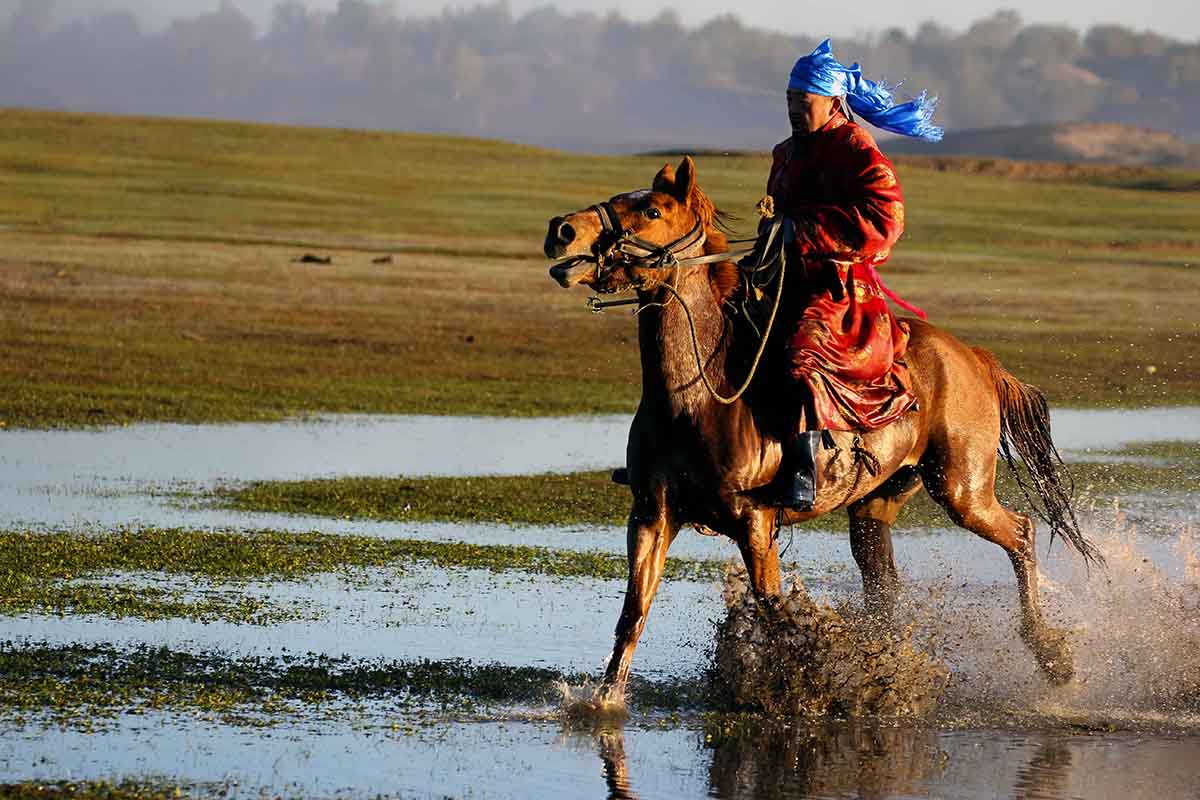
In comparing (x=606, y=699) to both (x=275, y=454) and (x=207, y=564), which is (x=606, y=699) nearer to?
(x=207, y=564)

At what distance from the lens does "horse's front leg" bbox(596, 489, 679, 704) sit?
7.51 m

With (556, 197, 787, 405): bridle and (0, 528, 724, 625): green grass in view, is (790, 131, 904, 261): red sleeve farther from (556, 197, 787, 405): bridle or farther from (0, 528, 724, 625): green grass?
(0, 528, 724, 625): green grass

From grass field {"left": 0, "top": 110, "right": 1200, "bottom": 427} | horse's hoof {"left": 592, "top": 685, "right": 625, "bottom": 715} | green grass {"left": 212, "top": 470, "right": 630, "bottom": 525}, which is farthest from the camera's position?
grass field {"left": 0, "top": 110, "right": 1200, "bottom": 427}

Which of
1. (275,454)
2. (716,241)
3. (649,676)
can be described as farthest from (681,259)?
(275,454)

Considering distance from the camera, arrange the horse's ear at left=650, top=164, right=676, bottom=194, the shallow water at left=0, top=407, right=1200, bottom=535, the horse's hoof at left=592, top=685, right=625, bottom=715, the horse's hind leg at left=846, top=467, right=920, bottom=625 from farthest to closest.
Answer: the shallow water at left=0, top=407, right=1200, bottom=535 < the horse's hind leg at left=846, top=467, right=920, bottom=625 < the horse's hoof at left=592, top=685, right=625, bottom=715 < the horse's ear at left=650, top=164, right=676, bottom=194

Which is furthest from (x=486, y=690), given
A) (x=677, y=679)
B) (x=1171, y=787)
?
(x=1171, y=787)

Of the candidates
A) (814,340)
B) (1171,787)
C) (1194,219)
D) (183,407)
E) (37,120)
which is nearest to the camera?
(1171,787)

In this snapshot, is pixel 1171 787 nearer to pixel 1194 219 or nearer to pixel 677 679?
pixel 677 679

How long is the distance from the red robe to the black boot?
0.25 feet

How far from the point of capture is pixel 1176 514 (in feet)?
46.5

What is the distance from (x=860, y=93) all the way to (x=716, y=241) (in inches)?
42.5

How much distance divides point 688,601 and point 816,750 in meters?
3.26

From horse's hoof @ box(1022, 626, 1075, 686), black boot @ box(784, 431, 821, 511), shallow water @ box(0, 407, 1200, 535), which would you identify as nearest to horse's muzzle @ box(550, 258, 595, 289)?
black boot @ box(784, 431, 821, 511)

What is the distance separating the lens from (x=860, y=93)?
8.23 metres
